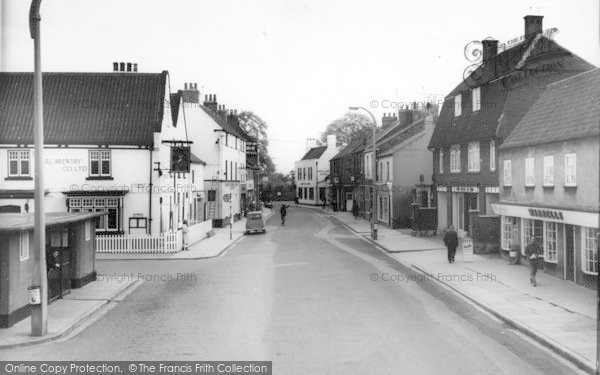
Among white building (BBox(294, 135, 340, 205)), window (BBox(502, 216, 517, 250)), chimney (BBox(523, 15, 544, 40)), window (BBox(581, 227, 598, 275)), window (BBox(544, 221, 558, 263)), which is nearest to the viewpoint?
window (BBox(581, 227, 598, 275))

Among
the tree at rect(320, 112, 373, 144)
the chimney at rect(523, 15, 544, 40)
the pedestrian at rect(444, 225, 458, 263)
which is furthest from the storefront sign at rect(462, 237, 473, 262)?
the tree at rect(320, 112, 373, 144)

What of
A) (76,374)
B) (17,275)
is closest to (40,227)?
(17,275)

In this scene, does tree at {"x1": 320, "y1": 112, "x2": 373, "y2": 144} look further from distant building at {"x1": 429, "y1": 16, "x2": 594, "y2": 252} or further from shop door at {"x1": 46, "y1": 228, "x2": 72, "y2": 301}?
shop door at {"x1": 46, "y1": 228, "x2": 72, "y2": 301}

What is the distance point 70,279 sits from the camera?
694 inches

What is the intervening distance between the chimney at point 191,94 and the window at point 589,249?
1320 inches

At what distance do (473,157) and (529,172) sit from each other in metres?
8.79

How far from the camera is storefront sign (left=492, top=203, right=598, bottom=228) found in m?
15.9

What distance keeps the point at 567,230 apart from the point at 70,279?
1657 centimetres

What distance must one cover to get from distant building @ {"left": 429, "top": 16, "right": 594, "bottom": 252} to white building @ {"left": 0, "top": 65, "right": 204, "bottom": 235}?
15652 millimetres

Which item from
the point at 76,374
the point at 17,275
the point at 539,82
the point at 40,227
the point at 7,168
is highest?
the point at 539,82

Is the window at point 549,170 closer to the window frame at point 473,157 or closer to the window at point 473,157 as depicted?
the window frame at point 473,157

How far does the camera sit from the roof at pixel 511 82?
25828 mm

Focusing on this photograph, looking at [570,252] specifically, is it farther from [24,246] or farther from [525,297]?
[24,246]

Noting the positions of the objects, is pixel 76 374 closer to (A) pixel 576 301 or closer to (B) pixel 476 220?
(A) pixel 576 301
